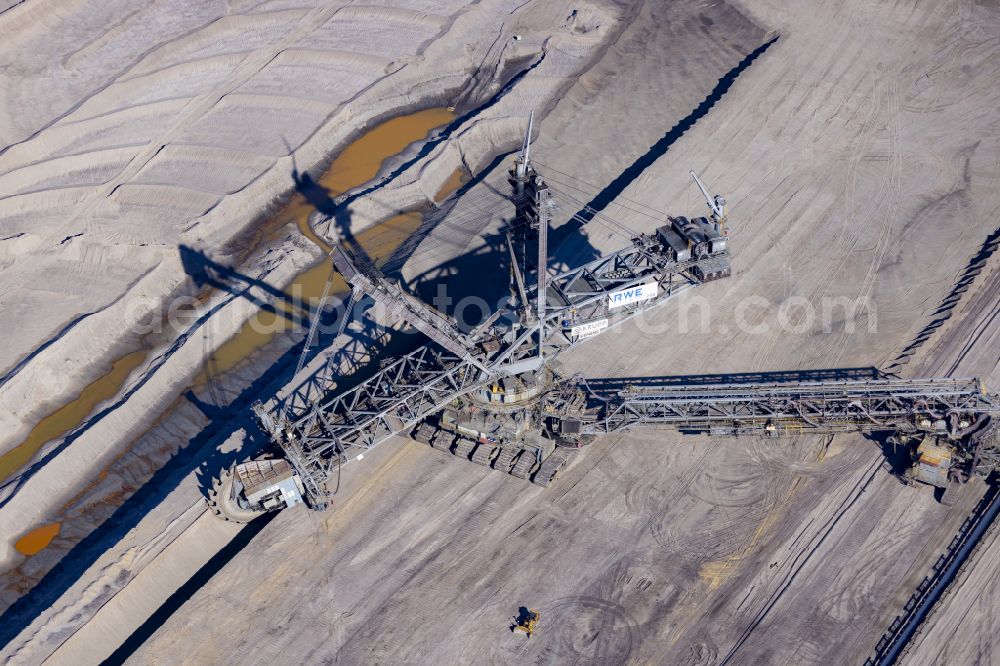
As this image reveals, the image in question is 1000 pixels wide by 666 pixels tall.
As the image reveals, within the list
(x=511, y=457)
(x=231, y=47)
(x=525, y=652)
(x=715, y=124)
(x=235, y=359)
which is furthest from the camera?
(x=231, y=47)

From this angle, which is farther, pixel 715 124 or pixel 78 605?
pixel 715 124

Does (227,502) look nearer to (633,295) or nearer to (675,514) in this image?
(675,514)

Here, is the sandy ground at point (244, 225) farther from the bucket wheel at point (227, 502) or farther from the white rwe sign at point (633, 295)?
the white rwe sign at point (633, 295)

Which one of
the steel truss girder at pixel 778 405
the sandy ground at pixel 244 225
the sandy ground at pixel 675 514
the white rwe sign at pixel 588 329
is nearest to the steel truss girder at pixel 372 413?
the sandy ground at pixel 675 514

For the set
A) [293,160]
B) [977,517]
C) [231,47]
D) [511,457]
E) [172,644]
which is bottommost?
[977,517]

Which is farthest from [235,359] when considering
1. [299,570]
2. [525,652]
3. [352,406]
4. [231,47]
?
[231,47]

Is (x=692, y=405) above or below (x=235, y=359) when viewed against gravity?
below

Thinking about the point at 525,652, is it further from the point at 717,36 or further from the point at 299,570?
the point at 717,36
